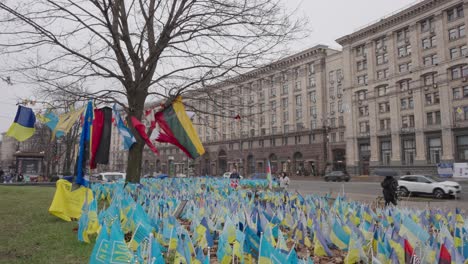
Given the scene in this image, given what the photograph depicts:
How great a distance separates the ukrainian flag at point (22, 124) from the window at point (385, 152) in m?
49.1

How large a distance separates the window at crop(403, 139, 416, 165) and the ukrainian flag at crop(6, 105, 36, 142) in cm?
4780

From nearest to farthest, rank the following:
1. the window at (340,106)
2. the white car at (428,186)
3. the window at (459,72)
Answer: the white car at (428,186) < the window at (459,72) < the window at (340,106)

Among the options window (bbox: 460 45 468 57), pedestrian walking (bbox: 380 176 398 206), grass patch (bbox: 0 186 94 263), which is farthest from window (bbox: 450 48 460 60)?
grass patch (bbox: 0 186 94 263)

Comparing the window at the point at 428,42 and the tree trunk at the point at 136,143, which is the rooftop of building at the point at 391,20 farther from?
the tree trunk at the point at 136,143

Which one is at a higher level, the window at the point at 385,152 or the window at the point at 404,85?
the window at the point at 404,85

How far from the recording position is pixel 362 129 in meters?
56.3

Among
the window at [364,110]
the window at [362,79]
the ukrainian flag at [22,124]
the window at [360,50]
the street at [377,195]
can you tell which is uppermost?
the window at [360,50]

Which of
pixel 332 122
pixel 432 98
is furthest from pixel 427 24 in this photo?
pixel 332 122

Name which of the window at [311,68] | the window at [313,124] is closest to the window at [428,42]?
the window at [311,68]

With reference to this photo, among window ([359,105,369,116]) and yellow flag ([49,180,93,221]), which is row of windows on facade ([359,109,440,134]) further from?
yellow flag ([49,180,93,221])

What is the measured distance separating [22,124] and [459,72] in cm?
4735

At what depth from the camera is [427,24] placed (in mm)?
48156

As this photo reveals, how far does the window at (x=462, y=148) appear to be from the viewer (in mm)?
43250

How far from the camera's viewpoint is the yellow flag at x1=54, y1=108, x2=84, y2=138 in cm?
1126
